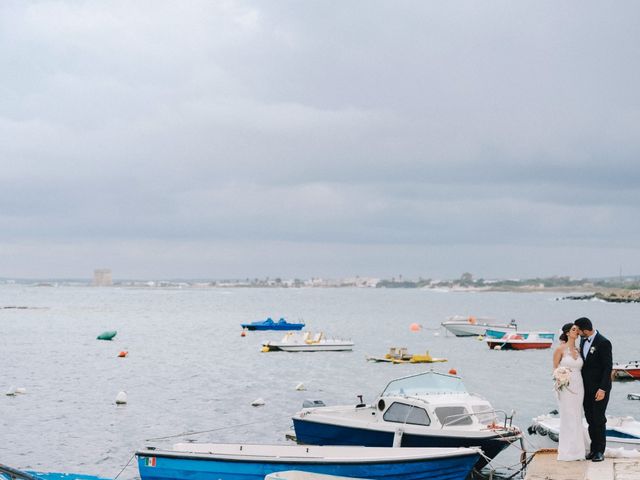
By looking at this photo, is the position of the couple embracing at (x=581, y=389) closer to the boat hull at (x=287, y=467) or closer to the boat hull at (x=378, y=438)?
the boat hull at (x=287, y=467)

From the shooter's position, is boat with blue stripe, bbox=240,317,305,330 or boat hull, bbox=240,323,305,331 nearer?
boat hull, bbox=240,323,305,331

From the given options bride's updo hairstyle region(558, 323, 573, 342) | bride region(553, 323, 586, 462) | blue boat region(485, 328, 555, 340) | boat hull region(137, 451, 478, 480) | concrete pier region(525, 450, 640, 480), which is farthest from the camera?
blue boat region(485, 328, 555, 340)

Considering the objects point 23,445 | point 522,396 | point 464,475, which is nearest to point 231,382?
point 522,396

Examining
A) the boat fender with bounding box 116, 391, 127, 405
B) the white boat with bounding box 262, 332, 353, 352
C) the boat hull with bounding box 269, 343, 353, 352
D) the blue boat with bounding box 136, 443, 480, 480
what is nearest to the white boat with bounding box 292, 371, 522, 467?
the blue boat with bounding box 136, 443, 480, 480

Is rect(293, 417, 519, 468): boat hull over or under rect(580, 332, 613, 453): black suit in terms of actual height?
under

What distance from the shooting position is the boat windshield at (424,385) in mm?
24734

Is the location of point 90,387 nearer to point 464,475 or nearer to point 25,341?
point 464,475

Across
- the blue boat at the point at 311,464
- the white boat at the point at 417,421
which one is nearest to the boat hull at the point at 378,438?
the white boat at the point at 417,421

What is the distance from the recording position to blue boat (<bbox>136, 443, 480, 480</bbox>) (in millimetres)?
18938

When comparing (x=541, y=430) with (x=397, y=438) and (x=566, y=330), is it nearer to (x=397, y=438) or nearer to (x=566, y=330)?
(x=397, y=438)

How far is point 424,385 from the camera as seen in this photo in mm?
25203

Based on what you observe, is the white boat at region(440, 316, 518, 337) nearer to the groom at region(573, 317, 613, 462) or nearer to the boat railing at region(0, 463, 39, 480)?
the groom at region(573, 317, 613, 462)

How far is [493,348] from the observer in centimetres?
8019

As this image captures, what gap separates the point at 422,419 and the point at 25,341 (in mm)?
73420
